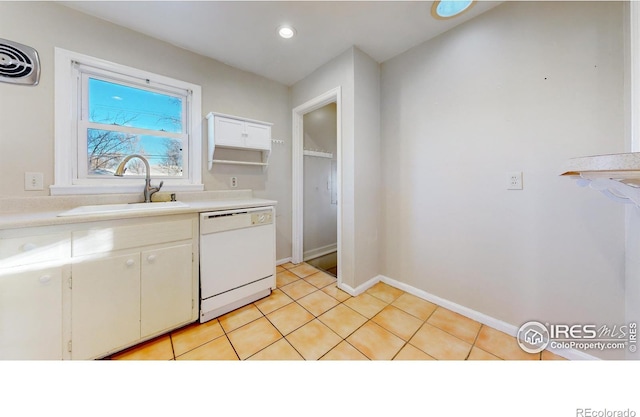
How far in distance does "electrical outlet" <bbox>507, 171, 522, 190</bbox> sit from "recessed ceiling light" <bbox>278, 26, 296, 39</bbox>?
2.06 meters

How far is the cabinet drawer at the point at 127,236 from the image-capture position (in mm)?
1134

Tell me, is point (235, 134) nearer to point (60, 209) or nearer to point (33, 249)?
point (60, 209)

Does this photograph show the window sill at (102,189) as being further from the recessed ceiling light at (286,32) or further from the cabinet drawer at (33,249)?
the recessed ceiling light at (286,32)

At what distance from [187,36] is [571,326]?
3.59 metres

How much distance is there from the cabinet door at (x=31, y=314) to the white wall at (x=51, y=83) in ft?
2.72

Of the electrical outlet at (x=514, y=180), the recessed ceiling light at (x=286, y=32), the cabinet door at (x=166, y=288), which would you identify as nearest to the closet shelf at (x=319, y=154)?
the recessed ceiling light at (x=286, y=32)

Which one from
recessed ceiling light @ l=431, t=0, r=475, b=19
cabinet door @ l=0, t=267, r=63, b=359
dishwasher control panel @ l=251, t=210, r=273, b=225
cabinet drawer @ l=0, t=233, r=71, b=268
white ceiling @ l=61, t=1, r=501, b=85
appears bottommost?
cabinet door @ l=0, t=267, r=63, b=359

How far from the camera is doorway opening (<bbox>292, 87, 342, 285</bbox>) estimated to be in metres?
2.69

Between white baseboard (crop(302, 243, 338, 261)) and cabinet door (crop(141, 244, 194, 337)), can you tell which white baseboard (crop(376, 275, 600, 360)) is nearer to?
white baseboard (crop(302, 243, 338, 261))

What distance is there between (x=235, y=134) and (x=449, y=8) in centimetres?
205

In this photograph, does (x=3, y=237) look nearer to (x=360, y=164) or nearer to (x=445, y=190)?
(x=360, y=164)

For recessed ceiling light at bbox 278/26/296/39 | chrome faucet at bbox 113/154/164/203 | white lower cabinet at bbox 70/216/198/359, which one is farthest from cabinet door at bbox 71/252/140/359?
recessed ceiling light at bbox 278/26/296/39
